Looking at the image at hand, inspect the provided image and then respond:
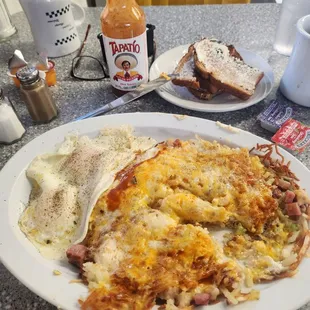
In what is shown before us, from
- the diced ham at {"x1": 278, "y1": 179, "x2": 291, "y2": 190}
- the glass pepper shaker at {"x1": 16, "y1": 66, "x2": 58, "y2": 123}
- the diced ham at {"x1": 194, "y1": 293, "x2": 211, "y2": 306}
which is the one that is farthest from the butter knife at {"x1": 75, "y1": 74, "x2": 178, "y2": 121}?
the diced ham at {"x1": 194, "y1": 293, "x2": 211, "y2": 306}

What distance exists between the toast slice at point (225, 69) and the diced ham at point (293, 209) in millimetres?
498

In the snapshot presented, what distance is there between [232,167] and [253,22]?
1.16 meters

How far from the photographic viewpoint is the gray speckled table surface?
1.21 m

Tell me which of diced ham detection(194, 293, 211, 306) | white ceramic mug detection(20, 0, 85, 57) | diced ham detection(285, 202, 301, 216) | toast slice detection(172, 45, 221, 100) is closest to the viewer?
diced ham detection(194, 293, 211, 306)

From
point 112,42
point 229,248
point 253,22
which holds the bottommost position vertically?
point 253,22

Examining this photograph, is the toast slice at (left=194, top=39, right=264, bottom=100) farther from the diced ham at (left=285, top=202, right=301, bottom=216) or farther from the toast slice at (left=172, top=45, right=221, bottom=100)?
the diced ham at (left=285, top=202, right=301, bottom=216)

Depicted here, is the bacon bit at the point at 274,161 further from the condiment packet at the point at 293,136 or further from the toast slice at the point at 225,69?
the toast slice at the point at 225,69

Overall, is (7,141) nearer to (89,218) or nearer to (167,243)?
(89,218)

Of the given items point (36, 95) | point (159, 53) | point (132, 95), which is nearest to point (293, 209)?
point (132, 95)

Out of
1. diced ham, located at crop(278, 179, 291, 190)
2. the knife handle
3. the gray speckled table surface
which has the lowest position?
the gray speckled table surface

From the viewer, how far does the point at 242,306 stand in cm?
73

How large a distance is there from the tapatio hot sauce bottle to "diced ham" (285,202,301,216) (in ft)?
2.32

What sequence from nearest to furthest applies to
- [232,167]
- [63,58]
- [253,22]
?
[232,167] < [63,58] < [253,22]

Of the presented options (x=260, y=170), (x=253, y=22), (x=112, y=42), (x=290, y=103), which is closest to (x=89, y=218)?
(x=260, y=170)
